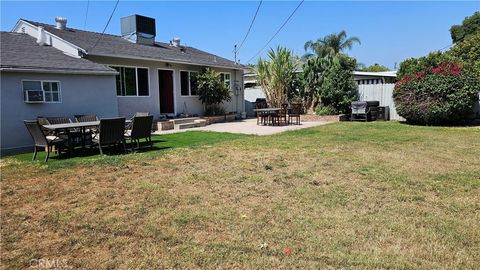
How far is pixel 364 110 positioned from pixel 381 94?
6.68ft

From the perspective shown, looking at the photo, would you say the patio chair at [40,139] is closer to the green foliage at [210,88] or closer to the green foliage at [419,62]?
the green foliage at [210,88]

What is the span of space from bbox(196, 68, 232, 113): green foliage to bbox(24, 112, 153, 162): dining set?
25.4 feet

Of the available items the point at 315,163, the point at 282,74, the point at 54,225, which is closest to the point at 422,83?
the point at 282,74

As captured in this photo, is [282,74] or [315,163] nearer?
[315,163]

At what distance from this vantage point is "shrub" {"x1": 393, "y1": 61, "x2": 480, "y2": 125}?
13328 millimetres

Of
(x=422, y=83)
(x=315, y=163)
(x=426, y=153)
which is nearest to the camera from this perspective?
(x=315, y=163)

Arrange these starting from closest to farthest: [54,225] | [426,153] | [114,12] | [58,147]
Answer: [54,225] < [426,153] < [58,147] < [114,12]

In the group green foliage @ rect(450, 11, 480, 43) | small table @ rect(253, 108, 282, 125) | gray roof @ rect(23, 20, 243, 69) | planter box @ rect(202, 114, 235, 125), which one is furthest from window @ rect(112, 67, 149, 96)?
green foliage @ rect(450, 11, 480, 43)

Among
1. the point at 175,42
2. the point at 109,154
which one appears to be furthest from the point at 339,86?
the point at 109,154

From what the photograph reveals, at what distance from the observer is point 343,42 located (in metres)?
39.2

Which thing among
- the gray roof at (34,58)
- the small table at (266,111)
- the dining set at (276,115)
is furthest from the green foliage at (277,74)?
the gray roof at (34,58)

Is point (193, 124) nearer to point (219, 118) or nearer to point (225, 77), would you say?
point (219, 118)

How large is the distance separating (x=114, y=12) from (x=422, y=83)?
1226 cm

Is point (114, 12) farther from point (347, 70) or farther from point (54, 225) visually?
point (347, 70)
